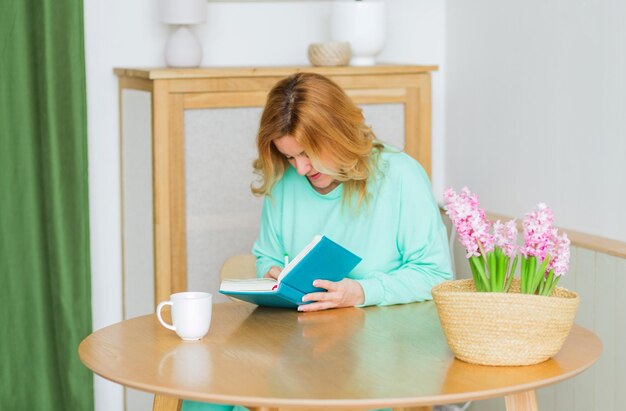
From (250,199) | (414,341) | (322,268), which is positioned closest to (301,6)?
(250,199)

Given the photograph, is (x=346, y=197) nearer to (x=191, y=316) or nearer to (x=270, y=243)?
(x=270, y=243)

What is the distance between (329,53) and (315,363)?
5.51 feet

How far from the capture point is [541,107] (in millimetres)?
2848

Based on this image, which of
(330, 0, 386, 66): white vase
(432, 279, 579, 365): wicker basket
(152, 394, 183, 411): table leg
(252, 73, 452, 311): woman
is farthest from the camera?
(330, 0, 386, 66): white vase

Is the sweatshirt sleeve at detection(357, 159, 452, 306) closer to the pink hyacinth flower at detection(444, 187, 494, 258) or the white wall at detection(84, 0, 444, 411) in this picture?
the pink hyacinth flower at detection(444, 187, 494, 258)

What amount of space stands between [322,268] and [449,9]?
1.73 m

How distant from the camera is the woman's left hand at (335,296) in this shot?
6.74 ft

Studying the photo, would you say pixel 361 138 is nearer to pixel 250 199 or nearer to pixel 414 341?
pixel 414 341

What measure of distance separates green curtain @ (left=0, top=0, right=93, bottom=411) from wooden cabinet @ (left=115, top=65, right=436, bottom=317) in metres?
0.17

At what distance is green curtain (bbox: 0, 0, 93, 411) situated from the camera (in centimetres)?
308

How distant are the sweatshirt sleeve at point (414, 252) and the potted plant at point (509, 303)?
1.48ft

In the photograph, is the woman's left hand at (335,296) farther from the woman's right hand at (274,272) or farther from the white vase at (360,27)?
the white vase at (360,27)

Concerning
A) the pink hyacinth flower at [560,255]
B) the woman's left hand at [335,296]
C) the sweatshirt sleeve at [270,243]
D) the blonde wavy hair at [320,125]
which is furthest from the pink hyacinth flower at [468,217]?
the sweatshirt sleeve at [270,243]

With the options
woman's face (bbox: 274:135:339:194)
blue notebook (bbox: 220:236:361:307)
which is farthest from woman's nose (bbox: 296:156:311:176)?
blue notebook (bbox: 220:236:361:307)
